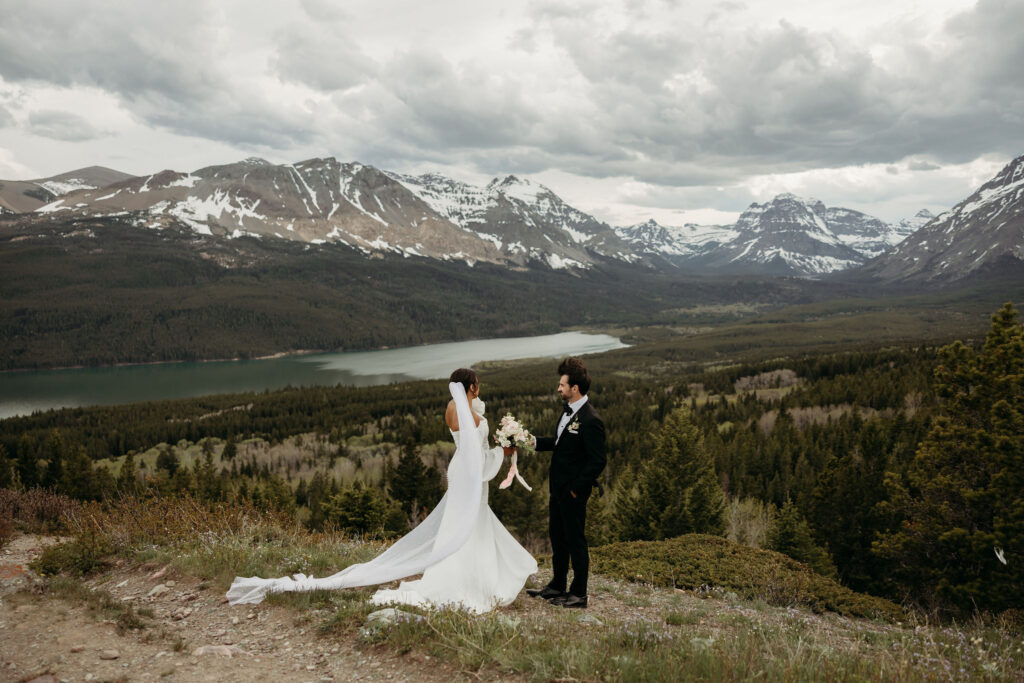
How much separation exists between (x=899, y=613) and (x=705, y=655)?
387 inches

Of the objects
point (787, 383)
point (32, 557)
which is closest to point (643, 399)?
point (787, 383)

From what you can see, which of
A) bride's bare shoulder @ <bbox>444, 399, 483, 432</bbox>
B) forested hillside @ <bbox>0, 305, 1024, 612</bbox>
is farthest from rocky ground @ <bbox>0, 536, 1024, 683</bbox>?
forested hillside @ <bbox>0, 305, 1024, 612</bbox>

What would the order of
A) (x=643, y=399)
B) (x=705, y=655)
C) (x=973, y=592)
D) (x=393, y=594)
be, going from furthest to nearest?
(x=643, y=399), (x=973, y=592), (x=393, y=594), (x=705, y=655)

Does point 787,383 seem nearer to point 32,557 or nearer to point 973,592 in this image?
point 973,592

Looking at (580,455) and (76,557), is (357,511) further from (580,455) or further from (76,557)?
(580,455)

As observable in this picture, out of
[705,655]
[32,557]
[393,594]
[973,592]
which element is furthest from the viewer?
[973,592]

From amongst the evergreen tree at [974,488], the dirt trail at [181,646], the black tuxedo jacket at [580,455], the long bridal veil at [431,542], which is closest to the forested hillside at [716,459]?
the evergreen tree at [974,488]

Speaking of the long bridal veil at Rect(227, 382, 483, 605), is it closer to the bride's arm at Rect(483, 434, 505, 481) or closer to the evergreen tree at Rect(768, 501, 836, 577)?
the bride's arm at Rect(483, 434, 505, 481)

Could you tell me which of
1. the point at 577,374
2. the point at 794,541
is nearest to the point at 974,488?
the point at 794,541

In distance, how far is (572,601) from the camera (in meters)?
8.98

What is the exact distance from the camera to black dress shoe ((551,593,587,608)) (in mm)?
8953

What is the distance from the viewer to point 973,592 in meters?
17.8

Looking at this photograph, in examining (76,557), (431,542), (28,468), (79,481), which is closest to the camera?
(431,542)

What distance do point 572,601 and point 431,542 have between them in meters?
2.45
